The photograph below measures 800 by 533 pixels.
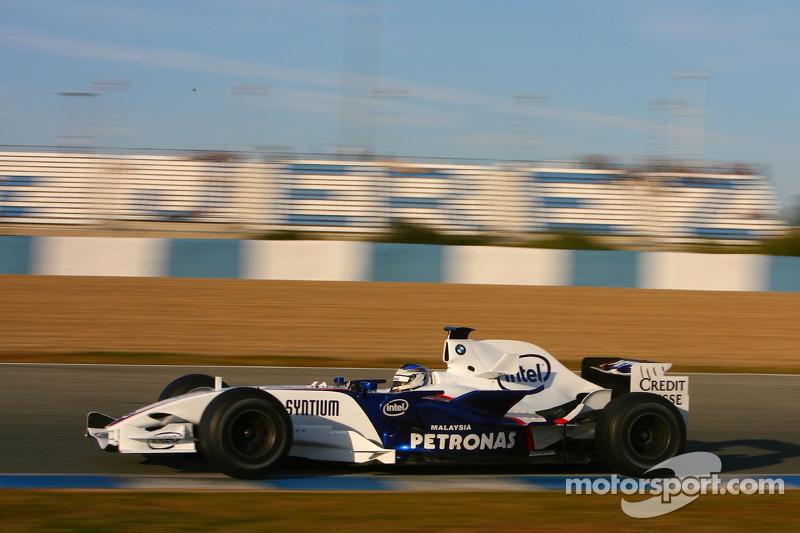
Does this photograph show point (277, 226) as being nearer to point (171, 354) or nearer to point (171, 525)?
point (171, 354)

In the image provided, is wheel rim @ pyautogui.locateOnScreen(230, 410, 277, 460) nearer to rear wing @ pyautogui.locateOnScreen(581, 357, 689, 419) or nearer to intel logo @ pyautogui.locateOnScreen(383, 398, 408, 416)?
intel logo @ pyautogui.locateOnScreen(383, 398, 408, 416)

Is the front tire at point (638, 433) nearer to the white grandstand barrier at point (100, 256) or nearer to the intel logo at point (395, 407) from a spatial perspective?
Answer: the intel logo at point (395, 407)

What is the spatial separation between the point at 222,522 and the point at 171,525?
223mm

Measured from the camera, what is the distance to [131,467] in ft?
17.3

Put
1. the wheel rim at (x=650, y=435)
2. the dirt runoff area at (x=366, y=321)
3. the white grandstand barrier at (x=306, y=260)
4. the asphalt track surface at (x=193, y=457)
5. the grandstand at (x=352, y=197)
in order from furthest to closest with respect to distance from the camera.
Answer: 1. the grandstand at (x=352, y=197)
2. the white grandstand barrier at (x=306, y=260)
3. the dirt runoff area at (x=366, y=321)
4. the wheel rim at (x=650, y=435)
5. the asphalt track surface at (x=193, y=457)

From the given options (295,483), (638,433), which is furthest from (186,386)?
(638,433)

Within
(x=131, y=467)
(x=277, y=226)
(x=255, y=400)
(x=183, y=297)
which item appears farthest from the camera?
(x=277, y=226)

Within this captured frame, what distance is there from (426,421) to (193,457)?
1.52 meters

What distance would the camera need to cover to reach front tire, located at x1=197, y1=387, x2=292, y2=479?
482 centimetres

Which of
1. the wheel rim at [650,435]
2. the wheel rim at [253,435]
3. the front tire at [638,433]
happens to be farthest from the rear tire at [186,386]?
the wheel rim at [650,435]

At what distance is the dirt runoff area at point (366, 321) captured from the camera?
36.1ft

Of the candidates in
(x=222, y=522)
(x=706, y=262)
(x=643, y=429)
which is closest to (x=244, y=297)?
(x=706, y=262)

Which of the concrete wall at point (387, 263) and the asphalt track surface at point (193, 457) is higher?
the concrete wall at point (387, 263)

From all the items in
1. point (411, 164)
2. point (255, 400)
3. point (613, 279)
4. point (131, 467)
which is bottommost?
point (131, 467)
